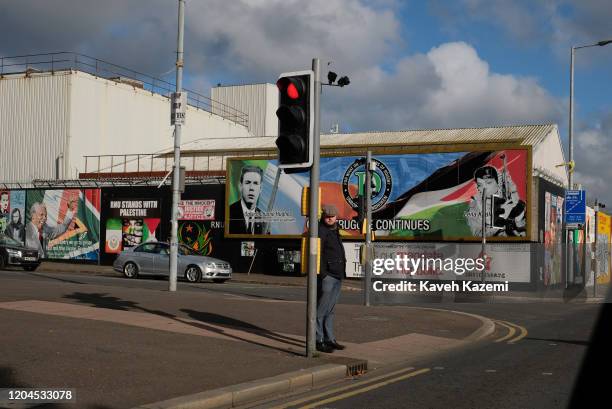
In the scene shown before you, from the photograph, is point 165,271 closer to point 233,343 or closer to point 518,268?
point 518,268

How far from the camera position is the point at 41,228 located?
40.6 m

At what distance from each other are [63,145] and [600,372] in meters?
36.4

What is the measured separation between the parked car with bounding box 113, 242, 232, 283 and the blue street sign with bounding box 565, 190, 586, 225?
45.3ft

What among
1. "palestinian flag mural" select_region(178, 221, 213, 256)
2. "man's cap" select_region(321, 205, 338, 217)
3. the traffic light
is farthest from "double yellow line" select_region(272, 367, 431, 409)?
"palestinian flag mural" select_region(178, 221, 213, 256)

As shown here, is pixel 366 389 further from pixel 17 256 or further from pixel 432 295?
pixel 17 256

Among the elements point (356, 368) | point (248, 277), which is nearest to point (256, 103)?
point (248, 277)

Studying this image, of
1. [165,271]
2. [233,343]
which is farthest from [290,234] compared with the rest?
[233,343]

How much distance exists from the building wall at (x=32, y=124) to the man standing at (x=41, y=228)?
2.15 m

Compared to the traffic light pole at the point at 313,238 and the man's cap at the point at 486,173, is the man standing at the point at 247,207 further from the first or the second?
the traffic light pole at the point at 313,238

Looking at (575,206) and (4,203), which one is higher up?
(4,203)

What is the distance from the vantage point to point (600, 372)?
9445 mm

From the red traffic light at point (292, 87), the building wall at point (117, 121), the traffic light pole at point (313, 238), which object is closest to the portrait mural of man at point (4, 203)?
the building wall at point (117, 121)

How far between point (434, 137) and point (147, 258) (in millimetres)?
16752

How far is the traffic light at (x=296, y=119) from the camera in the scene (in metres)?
9.41
